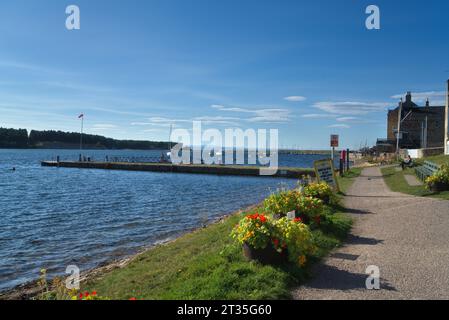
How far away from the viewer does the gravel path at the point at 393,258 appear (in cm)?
641

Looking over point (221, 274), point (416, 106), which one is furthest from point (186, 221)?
point (416, 106)

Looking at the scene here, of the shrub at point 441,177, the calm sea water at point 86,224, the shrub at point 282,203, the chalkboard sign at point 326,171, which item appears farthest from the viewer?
the chalkboard sign at point 326,171

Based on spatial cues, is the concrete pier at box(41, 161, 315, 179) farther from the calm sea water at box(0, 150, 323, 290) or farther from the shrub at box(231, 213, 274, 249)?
the shrub at box(231, 213, 274, 249)

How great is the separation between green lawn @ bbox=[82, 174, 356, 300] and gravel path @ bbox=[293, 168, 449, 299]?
1.08 ft

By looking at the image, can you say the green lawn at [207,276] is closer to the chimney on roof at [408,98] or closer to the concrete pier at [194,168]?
the concrete pier at [194,168]

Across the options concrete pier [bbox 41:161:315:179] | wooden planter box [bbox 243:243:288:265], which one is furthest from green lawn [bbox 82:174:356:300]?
concrete pier [bbox 41:161:315:179]

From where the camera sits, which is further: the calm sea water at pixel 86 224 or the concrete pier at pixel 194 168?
the concrete pier at pixel 194 168

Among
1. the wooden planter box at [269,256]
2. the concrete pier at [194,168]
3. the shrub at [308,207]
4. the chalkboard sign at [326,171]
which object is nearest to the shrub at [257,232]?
the wooden planter box at [269,256]

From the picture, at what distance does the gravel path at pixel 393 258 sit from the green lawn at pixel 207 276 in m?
0.33

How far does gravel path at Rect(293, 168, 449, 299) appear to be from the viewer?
641 centimetres

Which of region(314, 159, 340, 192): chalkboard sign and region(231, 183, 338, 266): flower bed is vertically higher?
region(314, 159, 340, 192): chalkboard sign

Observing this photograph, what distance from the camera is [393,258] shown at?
8.30m

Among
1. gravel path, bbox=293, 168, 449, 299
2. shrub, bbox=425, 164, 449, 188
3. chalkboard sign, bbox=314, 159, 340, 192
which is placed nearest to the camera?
gravel path, bbox=293, 168, 449, 299
